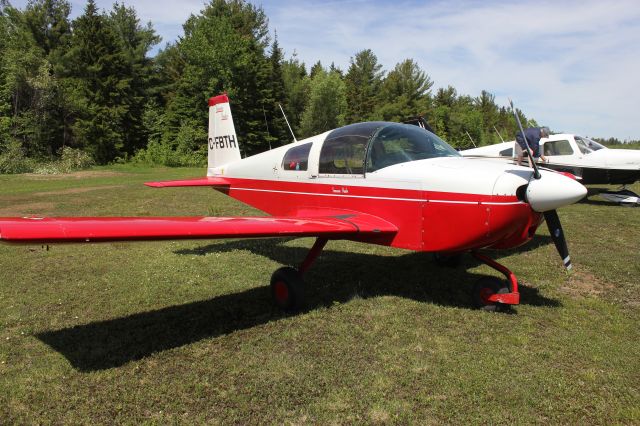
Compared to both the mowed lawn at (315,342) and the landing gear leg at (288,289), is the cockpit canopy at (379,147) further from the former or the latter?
the mowed lawn at (315,342)

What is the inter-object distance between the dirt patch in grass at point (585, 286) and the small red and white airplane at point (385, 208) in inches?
50.1

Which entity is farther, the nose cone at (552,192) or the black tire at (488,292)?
the black tire at (488,292)

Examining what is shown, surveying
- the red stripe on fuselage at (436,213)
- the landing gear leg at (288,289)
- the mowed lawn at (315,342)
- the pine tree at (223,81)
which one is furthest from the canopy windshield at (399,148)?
the pine tree at (223,81)

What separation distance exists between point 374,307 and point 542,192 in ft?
7.39

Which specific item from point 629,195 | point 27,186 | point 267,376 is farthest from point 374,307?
point 27,186

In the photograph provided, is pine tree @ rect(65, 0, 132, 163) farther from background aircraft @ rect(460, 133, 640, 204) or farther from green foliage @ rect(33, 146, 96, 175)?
background aircraft @ rect(460, 133, 640, 204)

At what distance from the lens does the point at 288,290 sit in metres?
5.20

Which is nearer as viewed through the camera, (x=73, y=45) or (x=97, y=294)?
(x=97, y=294)

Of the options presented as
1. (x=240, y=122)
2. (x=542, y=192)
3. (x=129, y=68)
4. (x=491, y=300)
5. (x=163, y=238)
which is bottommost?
(x=491, y=300)

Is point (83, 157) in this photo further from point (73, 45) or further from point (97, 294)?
point (97, 294)

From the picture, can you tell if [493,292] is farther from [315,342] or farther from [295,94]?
[295,94]

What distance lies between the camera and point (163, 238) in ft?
12.7

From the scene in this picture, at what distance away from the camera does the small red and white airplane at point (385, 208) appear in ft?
13.0

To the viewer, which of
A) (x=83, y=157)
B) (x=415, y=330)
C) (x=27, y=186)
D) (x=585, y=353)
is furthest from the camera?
(x=83, y=157)
